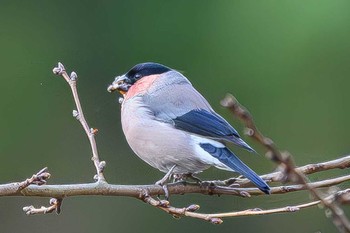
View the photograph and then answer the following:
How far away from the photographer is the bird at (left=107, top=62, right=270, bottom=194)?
207 cm

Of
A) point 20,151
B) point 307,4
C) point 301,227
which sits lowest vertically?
point 301,227

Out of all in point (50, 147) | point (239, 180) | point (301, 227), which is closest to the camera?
point (239, 180)

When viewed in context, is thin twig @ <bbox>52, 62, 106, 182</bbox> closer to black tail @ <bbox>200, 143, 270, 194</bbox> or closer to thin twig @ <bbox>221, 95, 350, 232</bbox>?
black tail @ <bbox>200, 143, 270, 194</bbox>

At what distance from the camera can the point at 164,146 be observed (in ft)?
7.16

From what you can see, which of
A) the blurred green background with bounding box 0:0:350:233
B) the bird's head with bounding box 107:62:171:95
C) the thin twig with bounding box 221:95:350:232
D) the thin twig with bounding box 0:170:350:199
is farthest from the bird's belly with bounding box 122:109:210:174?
the blurred green background with bounding box 0:0:350:233

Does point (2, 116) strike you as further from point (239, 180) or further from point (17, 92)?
point (239, 180)

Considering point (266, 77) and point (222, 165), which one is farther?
point (266, 77)

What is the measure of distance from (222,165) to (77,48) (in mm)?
3032

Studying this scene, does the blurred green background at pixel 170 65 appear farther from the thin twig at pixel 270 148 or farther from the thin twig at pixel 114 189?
the thin twig at pixel 270 148

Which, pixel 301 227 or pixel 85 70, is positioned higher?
pixel 85 70

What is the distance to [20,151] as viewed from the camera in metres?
4.83

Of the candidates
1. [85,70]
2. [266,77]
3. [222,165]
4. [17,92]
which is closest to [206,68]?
[266,77]

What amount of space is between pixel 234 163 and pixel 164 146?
26cm

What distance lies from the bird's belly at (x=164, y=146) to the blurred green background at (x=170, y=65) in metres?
2.11
